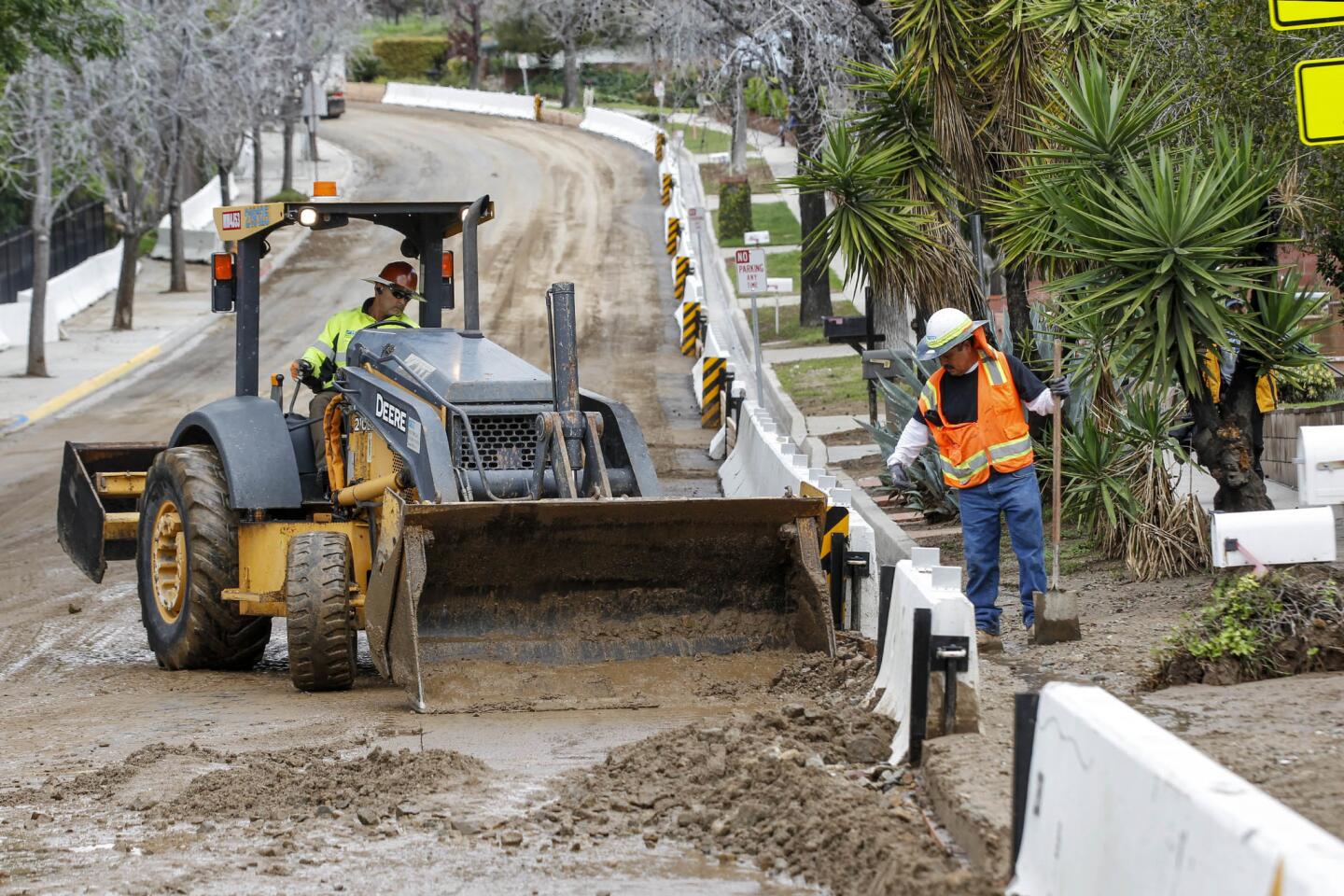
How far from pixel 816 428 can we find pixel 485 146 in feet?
106

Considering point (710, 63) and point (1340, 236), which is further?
point (710, 63)

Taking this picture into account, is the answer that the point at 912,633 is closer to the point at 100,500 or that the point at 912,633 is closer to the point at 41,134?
the point at 100,500

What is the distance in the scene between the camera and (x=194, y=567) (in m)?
9.16

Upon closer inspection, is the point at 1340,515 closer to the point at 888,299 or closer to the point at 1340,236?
the point at 1340,236

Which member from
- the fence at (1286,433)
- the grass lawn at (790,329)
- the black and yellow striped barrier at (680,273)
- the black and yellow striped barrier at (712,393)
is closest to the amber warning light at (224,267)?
the fence at (1286,433)

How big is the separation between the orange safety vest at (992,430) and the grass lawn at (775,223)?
2705cm

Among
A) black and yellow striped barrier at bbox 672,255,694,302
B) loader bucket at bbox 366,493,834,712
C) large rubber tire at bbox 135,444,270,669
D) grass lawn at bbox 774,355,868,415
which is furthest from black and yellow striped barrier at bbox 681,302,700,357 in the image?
loader bucket at bbox 366,493,834,712

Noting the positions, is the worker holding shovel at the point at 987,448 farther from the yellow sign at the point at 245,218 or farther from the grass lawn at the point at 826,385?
the grass lawn at the point at 826,385

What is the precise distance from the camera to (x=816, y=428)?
19.4 meters

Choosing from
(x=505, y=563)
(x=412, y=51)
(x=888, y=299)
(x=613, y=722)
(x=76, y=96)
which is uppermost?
(x=412, y=51)

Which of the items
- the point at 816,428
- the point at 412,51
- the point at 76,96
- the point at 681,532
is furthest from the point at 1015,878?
the point at 412,51

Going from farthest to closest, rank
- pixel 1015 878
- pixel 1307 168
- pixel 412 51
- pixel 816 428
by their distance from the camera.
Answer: pixel 412 51, pixel 816 428, pixel 1307 168, pixel 1015 878

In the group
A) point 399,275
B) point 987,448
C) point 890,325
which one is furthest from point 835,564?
point 890,325

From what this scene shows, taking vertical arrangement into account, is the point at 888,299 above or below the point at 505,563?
above
